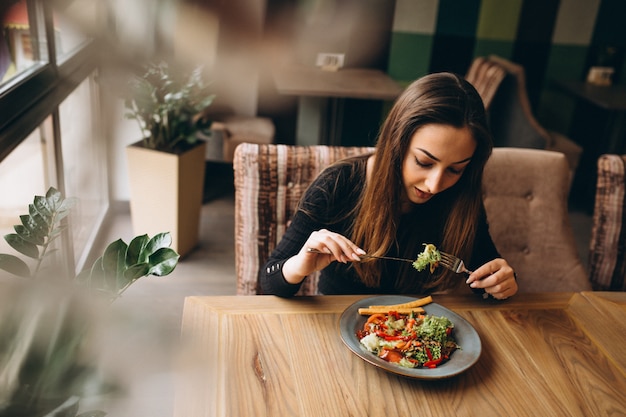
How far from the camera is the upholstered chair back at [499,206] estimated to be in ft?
4.96

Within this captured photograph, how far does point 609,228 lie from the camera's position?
1.74 m

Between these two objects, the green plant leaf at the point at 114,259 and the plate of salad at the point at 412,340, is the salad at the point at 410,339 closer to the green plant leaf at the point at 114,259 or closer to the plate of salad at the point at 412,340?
the plate of salad at the point at 412,340

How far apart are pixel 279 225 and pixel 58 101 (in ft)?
3.58

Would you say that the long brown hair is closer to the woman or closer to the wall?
the woman

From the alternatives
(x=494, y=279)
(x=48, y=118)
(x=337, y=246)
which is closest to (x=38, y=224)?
(x=337, y=246)

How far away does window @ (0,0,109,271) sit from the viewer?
5.22 feet

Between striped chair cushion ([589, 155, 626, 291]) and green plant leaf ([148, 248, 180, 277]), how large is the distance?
149 centimetres

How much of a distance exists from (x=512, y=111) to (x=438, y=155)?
101 inches

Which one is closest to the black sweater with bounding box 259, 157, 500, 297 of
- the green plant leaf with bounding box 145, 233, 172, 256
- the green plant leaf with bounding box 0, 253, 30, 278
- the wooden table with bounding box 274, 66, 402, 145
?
the green plant leaf with bounding box 145, 233, 172, 256

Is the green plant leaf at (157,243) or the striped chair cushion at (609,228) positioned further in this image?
the striped chair cushion at (609,228)

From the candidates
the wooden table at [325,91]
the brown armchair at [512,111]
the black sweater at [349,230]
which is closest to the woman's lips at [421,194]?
the black sweater at [349,230]

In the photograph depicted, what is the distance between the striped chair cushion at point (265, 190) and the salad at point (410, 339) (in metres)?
0.52

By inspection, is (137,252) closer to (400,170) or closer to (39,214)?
(39,214)

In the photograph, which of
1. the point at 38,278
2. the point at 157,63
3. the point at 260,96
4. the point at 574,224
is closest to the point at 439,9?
the point at 260,96
